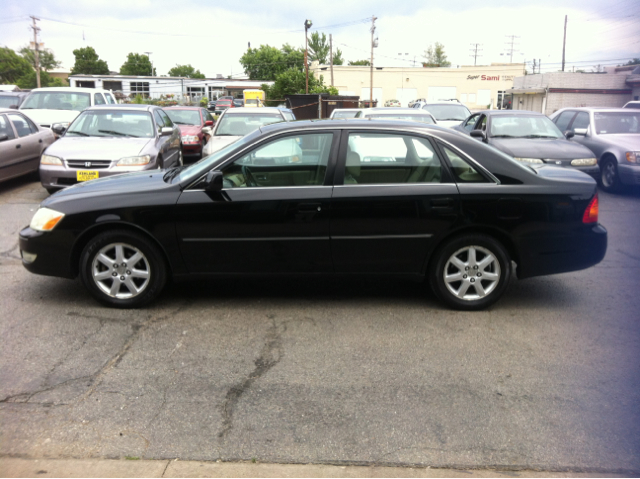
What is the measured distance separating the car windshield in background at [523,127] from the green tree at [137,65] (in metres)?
124

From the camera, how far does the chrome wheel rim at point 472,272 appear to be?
516cm

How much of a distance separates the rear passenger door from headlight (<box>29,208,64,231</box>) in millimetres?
2310

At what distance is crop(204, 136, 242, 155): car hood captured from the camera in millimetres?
12070

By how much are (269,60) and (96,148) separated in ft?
358

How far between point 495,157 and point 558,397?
2216 mm

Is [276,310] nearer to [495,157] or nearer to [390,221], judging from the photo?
[390,221]

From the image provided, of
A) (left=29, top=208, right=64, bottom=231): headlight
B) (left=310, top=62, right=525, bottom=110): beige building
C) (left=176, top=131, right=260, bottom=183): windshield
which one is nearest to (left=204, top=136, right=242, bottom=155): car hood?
(left=176, top=131, right=260, bottom=183): windshield

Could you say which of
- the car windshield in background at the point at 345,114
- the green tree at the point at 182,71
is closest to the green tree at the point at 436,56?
the green tree at the point at 182,71

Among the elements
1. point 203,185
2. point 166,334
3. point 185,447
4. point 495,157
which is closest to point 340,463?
point 185,447

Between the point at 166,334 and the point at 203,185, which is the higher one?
the point at 203,185

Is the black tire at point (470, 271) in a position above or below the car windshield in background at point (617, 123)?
below

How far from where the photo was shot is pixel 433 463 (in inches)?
121

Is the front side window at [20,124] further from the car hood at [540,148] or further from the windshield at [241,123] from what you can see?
the car hood at [540,148]

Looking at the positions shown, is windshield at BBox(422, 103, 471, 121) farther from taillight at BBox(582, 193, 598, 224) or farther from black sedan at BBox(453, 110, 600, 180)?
taillight at BBox(582, 193, 598, 224)
